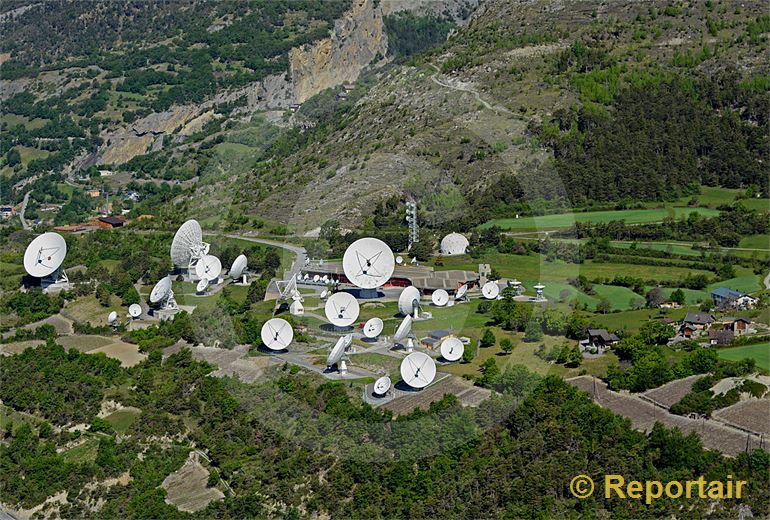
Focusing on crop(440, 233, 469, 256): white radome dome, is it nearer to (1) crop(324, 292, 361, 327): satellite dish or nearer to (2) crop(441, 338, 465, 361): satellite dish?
(1) crop(324, 292, 361, 327): satellite dish

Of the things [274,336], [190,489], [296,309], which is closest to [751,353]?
[274,336]

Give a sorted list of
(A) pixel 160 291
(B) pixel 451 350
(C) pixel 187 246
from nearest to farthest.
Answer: (B) pixel 451 350, (A) pixel 160 291, (C) pixel 187 246

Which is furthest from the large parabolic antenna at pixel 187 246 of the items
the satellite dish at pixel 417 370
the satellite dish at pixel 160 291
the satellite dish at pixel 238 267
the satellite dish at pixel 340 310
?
the satellite dish at pixel 417 370

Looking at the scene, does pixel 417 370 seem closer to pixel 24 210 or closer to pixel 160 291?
pixel 160 291

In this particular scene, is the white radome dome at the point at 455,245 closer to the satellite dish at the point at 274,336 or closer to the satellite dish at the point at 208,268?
the satellite dish at the point at 208,268

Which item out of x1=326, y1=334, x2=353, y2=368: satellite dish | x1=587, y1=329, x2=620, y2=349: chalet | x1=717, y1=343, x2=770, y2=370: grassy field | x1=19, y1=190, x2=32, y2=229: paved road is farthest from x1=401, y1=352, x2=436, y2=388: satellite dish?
x1=19, y1=190, x2=32, y2=229: paved road

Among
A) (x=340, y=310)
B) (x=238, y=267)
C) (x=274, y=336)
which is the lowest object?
(x=238, y=267)
